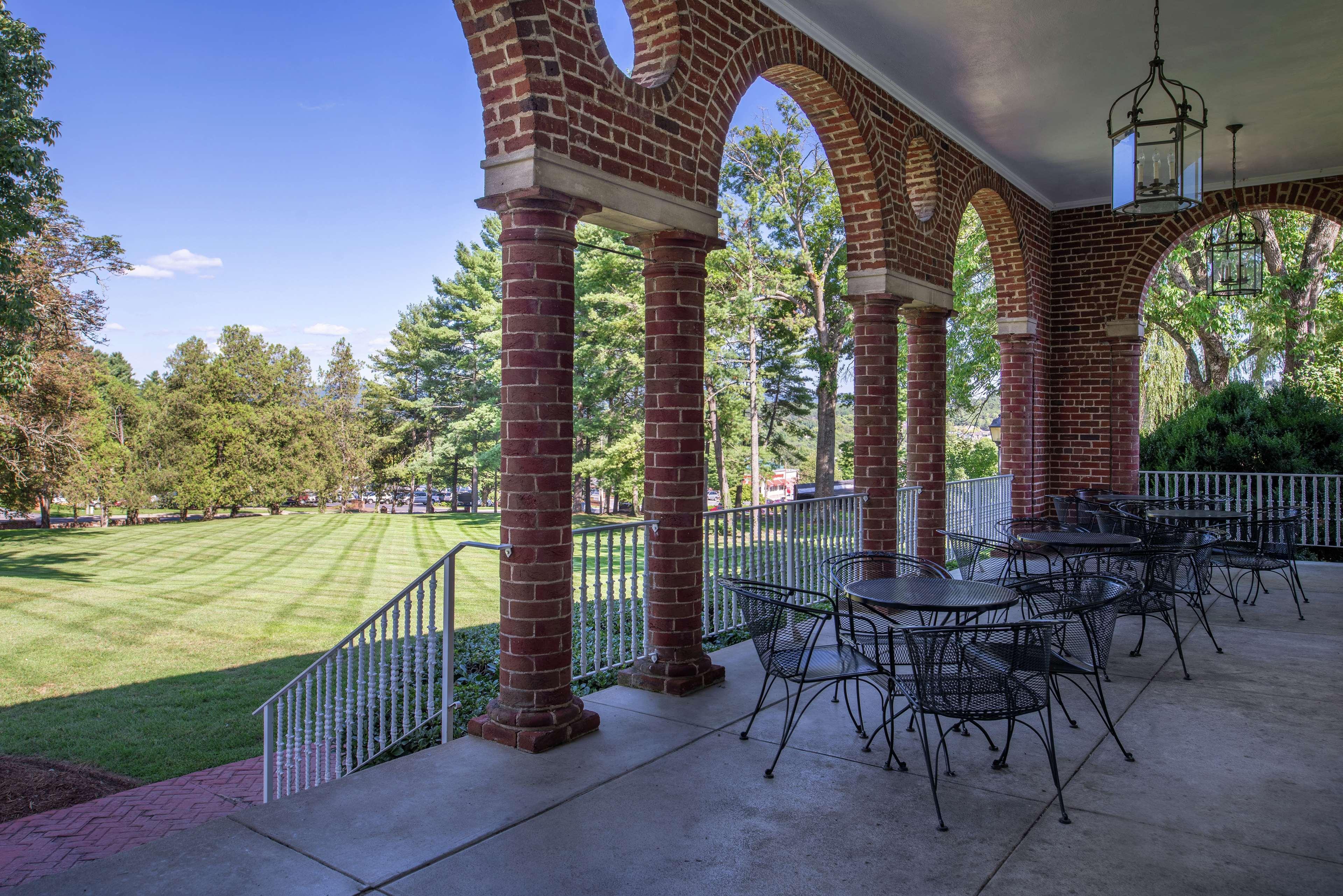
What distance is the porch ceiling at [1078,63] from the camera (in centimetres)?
525

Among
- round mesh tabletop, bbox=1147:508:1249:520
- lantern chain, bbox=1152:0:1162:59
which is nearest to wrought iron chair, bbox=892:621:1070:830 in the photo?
lantern chain, bbox=1152:0:1162:59

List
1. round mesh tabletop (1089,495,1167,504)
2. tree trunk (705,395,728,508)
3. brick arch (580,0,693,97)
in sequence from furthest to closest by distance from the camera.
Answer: tree trunk (705,395,728,508)
round mesh tabletop (1089,495,1167,504)
brick arch (580,0,693,97)

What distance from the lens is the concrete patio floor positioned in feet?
7.75

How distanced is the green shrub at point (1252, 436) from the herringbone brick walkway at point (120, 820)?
11.3 meters

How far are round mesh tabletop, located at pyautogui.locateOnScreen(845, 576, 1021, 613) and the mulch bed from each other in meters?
7.13

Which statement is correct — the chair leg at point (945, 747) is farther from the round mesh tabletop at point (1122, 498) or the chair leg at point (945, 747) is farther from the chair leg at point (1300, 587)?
the round mesh tabletop at point (1122, 498)

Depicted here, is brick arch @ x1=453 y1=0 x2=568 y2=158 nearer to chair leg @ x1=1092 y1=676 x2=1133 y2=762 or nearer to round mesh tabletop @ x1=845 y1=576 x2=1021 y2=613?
round mesh tabletop @ x1=845 y1=576 x2=1021 y2=613

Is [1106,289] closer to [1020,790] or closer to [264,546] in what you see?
[1020,790]

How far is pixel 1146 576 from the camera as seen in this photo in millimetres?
4895

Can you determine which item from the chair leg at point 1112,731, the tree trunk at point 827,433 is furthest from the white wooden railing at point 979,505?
the tree trunk at point 827,433

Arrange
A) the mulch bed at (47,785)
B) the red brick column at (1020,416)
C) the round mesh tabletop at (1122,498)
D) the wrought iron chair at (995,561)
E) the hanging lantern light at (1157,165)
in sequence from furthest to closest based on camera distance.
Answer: the red brick column at (1020,416), the round mesh tabletop at (1122,498), the mulch bed at (47,785), the wrought iron chair at (995,561), the hanging lantern light at (1157,165)

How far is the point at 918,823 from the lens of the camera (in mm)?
2730

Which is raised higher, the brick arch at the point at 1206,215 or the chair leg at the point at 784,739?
the brick arch at the point at 1206,215

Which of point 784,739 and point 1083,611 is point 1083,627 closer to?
point 1083,611
